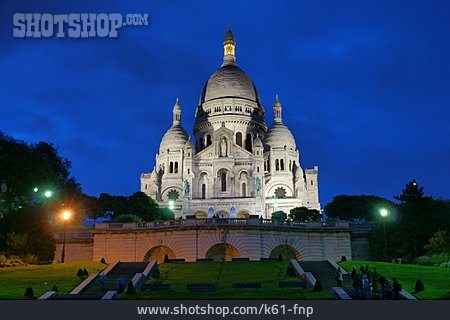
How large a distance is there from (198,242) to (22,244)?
47.1ft

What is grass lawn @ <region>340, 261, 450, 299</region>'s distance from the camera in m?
27.3

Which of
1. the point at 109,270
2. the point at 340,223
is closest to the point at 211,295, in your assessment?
the point at 109,270

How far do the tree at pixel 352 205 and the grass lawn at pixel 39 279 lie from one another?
55.7 meters

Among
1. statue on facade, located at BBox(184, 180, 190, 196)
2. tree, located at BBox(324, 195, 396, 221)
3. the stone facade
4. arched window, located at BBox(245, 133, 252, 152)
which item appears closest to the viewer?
the stone facade

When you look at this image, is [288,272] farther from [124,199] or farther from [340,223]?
[124,199]

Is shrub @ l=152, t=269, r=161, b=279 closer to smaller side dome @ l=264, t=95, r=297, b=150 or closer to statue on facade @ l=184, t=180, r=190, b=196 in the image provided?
statue on facade @ l=184, t=180, r=190, b=196

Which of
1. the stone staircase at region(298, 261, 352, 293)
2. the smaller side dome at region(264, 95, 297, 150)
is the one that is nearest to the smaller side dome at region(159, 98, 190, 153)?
the smaller side dome at region(264, 95, 297, 150)

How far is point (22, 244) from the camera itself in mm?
47281

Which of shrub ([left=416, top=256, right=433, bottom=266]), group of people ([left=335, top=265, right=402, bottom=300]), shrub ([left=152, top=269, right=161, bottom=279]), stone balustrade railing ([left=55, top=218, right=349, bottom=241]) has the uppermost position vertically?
stone balustrade railing ([left=55, top=218, right=349, bottom=241])

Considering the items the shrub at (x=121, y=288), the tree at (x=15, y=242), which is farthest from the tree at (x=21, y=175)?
the shrub at (x=121, y=288)

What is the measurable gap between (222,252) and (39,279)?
643 inches

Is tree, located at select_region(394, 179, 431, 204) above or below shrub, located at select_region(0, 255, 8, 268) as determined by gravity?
above

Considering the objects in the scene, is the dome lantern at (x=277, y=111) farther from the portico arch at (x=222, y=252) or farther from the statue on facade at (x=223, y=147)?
the portico arch at (x=222, y=252)

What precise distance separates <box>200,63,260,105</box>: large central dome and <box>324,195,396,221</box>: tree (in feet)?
94.5
